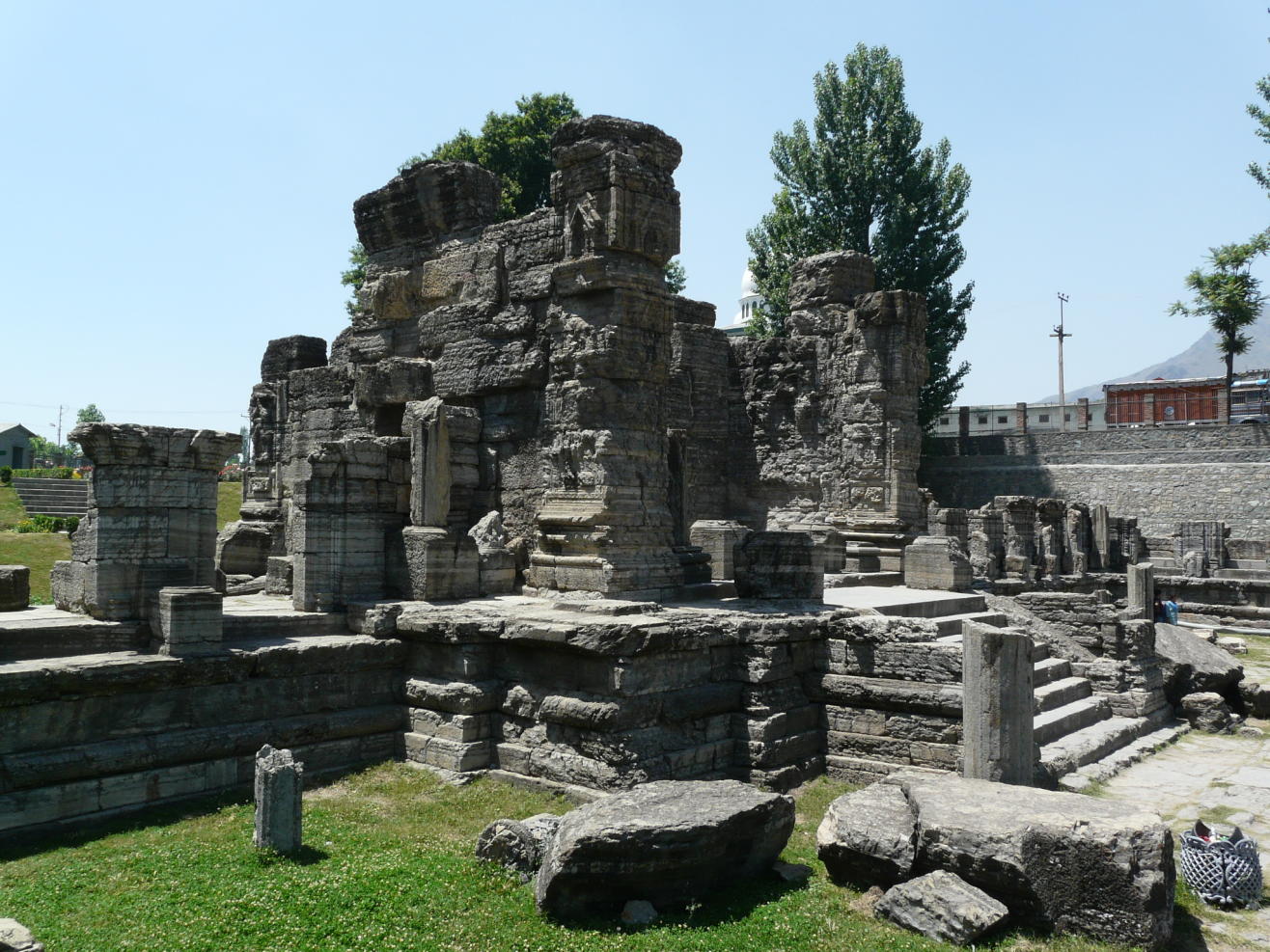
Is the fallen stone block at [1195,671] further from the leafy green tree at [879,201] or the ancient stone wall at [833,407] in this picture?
the leafy green tree at [879,201]

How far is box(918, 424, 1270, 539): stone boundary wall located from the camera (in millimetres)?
35219

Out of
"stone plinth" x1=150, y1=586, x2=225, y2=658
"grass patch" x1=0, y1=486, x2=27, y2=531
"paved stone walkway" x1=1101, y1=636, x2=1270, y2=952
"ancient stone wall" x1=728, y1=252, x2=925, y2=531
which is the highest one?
"ancient stone wall" x1=728, y1=252, x2=925, y2=531

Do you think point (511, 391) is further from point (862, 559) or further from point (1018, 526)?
point (1018, 526)

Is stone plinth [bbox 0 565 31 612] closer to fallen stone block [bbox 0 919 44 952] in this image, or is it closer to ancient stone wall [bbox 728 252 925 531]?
fallen stone block [bbox 0 919 44 952]

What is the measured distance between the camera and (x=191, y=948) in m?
5.07

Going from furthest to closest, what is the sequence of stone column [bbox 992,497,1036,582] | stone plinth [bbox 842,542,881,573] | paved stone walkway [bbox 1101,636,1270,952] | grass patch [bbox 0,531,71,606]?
stone column [bbox 992,497,1036,582] → grass patch [bbox 0,531,71,606] → stone plinth [bbox 842,542,881,573] → paved stone walkway [bbox 1101,636,1270,952]

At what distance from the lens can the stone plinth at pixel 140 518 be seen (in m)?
8.12

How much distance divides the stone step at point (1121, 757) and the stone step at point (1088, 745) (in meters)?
0.05

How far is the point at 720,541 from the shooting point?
15141mm

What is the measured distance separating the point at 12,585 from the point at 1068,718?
34.5 feet

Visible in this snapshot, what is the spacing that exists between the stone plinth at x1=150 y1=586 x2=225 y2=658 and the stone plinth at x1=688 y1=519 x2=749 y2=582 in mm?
8157

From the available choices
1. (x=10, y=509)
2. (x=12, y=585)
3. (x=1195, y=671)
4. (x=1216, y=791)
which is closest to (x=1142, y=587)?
(x=1195, y=671)

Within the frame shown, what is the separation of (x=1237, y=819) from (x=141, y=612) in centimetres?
933

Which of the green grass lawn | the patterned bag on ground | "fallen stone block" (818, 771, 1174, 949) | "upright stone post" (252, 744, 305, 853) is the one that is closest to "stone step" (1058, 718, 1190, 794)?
the patterned bag on ground
